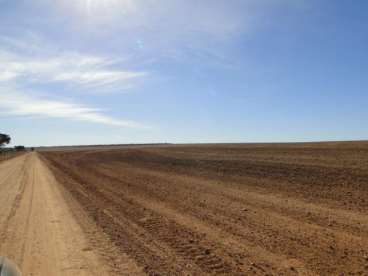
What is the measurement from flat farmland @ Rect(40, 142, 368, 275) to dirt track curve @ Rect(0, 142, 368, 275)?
0.08 ft

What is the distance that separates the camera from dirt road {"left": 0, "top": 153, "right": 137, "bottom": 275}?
6.29m

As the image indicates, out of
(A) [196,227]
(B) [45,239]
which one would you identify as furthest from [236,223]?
(B) [45,239]

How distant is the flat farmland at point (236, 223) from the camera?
20.7ft

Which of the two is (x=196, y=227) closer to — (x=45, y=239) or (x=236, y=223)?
(x=236, y=223)

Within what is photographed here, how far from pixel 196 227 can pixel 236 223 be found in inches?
47.3

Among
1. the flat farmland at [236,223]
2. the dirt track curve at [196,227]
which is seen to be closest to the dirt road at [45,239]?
the dirt track curve at [196,227]

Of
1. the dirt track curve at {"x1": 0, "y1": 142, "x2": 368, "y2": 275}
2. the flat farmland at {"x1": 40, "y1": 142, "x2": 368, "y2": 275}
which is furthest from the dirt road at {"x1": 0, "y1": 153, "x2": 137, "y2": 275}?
the flat farmland at {"x1": 40, "y1": 142, "x2": 368, "y2": 275}

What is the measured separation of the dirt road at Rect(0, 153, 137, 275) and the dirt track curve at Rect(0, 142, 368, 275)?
1.0 inches

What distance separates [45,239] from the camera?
26.8 feet

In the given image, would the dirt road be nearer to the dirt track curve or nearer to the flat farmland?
the dirt track curve

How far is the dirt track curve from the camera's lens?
6.30 meters

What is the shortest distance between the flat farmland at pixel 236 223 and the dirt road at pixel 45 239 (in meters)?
0.38

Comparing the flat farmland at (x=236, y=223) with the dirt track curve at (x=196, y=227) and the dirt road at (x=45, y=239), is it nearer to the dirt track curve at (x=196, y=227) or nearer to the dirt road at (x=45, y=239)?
the dirt track curve at (x=196, y=227)

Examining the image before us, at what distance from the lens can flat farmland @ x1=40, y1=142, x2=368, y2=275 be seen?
6.31 metres
